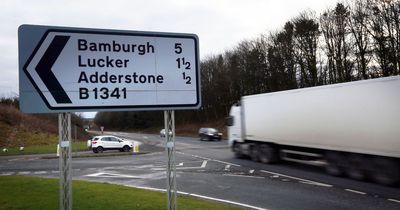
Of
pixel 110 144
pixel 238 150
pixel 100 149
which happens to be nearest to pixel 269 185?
pixel 238 150

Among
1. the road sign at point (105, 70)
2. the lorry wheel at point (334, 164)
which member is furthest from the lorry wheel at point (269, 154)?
the road sign at point (105, 70)

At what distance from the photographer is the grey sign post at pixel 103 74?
375 cm

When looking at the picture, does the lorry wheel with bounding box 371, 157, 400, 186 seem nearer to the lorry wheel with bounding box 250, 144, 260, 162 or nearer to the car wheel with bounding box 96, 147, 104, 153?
the lorry wheel with bounding box 250, 144, 260, 162

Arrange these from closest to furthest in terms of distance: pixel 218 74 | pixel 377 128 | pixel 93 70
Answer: pixel 93 70 < pixel 377 128 < pixel 218 74

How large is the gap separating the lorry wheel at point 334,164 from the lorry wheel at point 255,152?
5.76m

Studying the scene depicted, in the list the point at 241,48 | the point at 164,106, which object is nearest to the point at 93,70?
the point at 164,106

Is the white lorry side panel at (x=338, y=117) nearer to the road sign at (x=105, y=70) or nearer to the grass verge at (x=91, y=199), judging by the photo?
the grass verge at (x=91, y=199)

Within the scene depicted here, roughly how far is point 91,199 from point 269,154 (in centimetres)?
1183

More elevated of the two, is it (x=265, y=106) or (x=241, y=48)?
(x=241, y=48)

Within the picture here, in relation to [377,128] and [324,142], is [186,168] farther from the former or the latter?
[377,128]

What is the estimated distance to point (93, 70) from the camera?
4094 millimetres

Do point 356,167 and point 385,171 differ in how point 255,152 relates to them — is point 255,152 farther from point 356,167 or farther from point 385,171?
point 385,171

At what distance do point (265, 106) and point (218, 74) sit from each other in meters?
54.0

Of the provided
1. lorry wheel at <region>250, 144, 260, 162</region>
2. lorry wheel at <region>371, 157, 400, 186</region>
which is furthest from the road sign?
lorry wheel at <region>250, 144, 260, 162</region>
